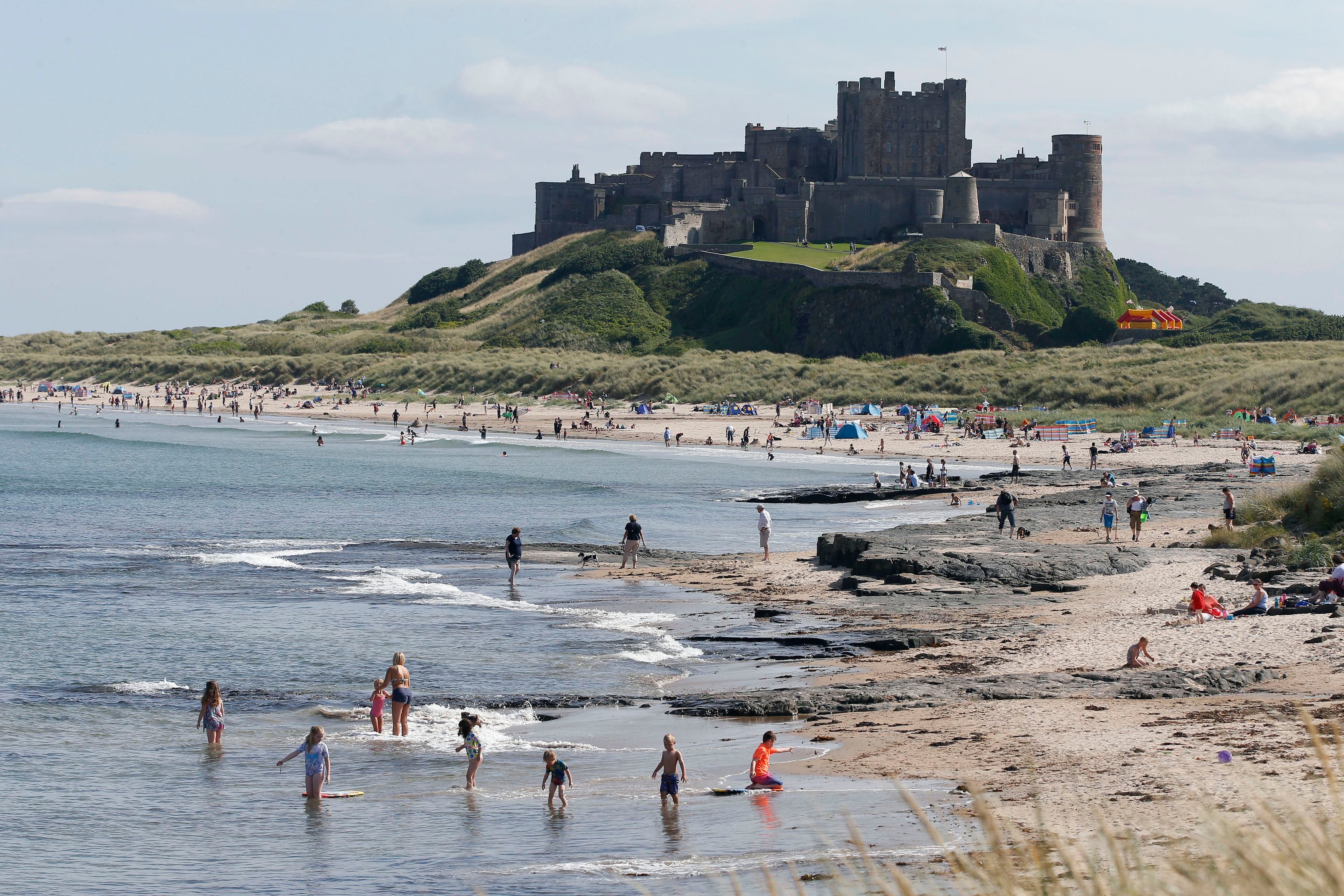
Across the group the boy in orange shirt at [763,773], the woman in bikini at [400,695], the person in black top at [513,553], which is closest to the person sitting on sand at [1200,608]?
the boy in orange shirt at [763,773]

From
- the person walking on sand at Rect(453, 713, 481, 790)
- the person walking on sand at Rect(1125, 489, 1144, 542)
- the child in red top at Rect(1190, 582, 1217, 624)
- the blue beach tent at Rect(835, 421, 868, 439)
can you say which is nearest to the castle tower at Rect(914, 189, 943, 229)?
the blue beach tent at Rect(835, 421, 868, 439)

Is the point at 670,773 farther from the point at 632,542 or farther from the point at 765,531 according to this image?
the point at 765,531

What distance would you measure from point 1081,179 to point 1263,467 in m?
69.4

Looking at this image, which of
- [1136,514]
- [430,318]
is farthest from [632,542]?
[430,318]

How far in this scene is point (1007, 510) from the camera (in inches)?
1140

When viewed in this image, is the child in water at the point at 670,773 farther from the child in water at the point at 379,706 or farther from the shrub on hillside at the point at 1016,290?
the shrub on hillside at the point at 1016,290

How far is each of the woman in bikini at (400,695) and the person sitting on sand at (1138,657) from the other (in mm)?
8404

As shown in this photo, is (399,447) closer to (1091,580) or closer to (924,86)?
(1091,580)

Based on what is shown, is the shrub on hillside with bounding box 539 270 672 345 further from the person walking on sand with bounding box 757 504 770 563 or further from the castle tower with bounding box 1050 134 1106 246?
the person walking on sand with bounding box 757 504 770 563

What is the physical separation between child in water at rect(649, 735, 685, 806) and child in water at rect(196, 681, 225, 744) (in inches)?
228

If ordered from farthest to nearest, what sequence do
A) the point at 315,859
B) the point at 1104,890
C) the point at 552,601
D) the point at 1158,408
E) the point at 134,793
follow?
the point at 1158,408, the point at 552,601, the point at 134,793, the point at 315,859, the point at 1104,890

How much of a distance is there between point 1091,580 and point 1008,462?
2840 cm

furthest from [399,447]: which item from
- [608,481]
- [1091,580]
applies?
[1091,580]

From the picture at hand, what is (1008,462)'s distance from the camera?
50.9 meters
